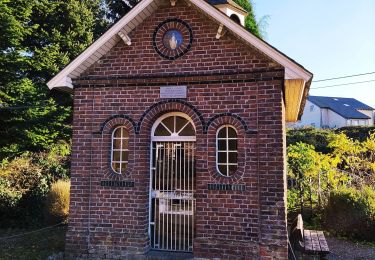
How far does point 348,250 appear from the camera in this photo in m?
9.80

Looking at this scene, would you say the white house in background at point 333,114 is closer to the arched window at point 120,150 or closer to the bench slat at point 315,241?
the bench slat at point 315,241

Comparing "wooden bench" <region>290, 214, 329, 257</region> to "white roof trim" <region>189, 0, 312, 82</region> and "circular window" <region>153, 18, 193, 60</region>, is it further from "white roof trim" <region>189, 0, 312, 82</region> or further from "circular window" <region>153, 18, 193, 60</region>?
"circular window" <region>153, 18, 193, 60</region>

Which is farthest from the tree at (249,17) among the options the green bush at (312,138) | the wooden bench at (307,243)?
the wooden bench at (307,243)

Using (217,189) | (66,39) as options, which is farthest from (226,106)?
(66,39)

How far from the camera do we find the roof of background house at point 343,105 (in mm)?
48000

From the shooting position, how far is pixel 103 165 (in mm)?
8148

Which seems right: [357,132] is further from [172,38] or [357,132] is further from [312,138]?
[172,38]

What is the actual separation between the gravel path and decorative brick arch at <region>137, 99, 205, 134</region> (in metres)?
4.98

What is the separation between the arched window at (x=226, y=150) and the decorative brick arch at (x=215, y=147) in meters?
0.12

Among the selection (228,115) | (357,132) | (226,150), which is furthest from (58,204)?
(357,132)

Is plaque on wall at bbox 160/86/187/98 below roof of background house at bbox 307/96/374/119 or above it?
below

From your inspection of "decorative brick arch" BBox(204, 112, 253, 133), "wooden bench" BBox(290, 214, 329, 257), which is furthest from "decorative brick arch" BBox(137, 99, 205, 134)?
"wooden bench" BBox(290, 214, 329, 257)

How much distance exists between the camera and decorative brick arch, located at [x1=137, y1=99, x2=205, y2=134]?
779 cm

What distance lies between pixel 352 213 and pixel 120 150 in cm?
745
